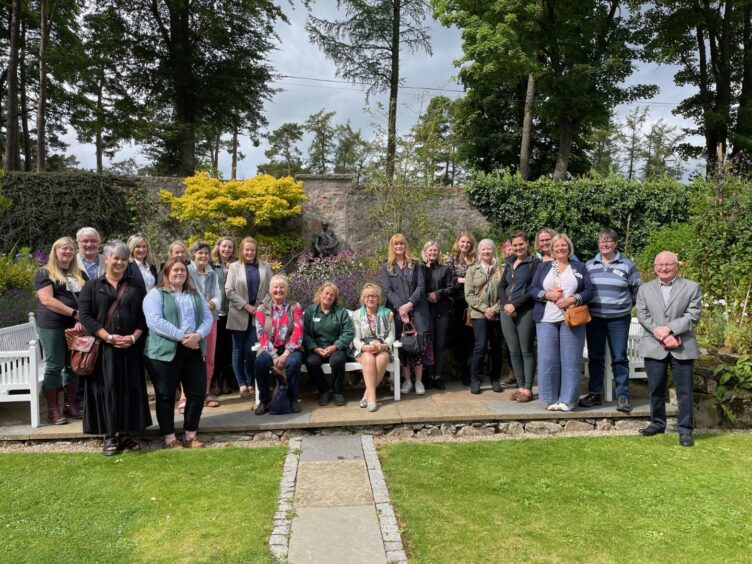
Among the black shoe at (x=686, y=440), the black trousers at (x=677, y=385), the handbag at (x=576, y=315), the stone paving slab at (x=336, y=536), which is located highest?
the handbag at (x=576, y=315)

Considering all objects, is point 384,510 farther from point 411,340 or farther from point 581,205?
point 581,205

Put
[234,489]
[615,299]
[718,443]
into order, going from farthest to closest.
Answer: [615,299]
[718,443]
[234,489]

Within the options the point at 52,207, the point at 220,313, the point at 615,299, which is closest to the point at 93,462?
the point at 220,313

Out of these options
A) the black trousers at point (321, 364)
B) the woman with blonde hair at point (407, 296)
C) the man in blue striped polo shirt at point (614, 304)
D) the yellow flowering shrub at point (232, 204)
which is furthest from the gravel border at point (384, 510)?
the yellow flowering shrub at point (232, 204)

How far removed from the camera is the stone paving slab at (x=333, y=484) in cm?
332

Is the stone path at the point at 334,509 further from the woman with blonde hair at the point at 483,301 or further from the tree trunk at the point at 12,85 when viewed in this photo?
the tree trunk at the point at 12,85

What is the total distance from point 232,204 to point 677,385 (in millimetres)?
8910

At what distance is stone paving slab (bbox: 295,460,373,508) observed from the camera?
3.32 m

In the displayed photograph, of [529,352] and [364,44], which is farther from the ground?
[364,44]

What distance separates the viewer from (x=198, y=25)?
18.8 m

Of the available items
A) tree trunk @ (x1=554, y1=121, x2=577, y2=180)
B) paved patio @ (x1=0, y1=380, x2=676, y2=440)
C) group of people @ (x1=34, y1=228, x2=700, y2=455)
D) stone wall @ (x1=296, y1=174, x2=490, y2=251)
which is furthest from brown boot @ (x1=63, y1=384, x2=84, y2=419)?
tree trunk @ (x1=554, y1=121, x2=577, y2=180)

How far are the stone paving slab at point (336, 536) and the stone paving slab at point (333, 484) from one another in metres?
0.09

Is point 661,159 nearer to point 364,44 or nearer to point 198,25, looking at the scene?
point 364,44

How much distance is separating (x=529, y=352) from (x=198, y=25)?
1873cm
